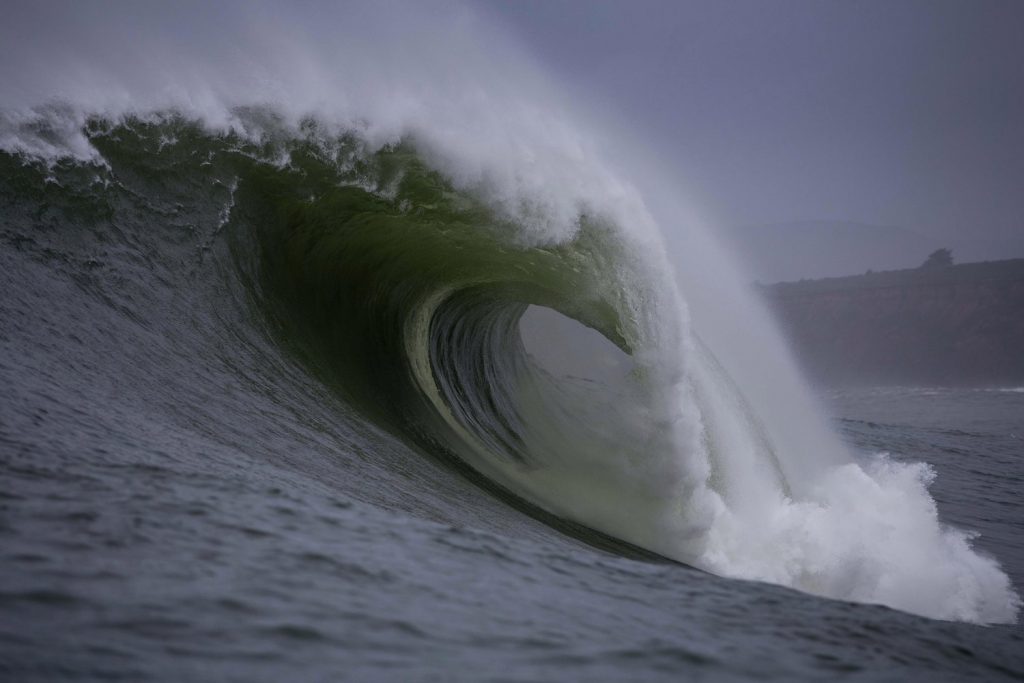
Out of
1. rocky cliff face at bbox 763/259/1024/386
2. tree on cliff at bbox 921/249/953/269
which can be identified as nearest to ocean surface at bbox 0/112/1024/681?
rocky cliff face at bbox 763/259/1024/386

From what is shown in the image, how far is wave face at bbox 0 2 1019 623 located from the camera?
18.4 feet

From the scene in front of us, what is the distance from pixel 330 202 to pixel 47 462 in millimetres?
4922

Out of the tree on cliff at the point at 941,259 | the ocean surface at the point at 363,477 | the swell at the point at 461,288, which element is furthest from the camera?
the tree on cliff at the point at 941,259

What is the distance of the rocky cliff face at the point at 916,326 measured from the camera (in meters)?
53.5

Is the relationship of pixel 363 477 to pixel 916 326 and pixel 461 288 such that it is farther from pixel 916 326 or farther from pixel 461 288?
pixel 916 326

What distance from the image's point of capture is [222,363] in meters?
4.81

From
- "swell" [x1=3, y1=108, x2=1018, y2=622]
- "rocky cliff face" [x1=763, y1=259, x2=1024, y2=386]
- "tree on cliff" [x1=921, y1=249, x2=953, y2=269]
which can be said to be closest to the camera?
"swell" [x1=3, y1=108, x2=1018, y2=622]

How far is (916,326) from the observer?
5912 cm

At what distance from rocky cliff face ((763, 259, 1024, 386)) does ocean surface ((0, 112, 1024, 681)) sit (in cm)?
4855

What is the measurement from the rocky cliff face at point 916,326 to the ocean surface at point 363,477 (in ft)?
159

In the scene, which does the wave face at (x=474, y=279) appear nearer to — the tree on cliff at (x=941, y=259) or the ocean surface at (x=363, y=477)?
the ocean surface at (x=363, y=477)

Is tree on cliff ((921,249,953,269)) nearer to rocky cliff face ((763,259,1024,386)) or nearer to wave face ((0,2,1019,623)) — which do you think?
rocky cliff face ((763,259,1024,386))

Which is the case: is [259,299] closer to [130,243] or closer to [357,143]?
[130,243]

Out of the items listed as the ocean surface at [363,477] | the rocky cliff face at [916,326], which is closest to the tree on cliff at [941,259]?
the rocky cliff face at [916,326]
